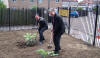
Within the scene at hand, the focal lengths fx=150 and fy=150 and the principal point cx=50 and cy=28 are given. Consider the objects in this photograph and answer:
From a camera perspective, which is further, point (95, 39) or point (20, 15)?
point (20, 15)

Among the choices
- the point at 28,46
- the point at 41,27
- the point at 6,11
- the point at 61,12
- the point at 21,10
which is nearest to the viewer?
the point at 28,46

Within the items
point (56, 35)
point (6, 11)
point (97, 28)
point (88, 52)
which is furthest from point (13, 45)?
point (6, 11)

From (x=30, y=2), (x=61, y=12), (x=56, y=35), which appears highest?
(x=30, y=2)

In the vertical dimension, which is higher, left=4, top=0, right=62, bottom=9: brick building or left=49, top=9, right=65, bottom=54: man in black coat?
left=4, top=0, right=62, bottom=9: brick building

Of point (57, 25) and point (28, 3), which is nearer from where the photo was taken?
point (57, 25)

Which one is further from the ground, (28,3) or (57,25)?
(28,3)

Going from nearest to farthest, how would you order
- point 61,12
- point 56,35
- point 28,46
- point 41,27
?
point 56,35 → point 28,46 → point 41,27 → point 61,12

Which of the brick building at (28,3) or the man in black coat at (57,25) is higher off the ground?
the brick building at (28,3)

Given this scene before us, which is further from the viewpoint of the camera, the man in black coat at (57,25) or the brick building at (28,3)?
the brick building at (28,3)

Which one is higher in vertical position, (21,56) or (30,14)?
(30,14)

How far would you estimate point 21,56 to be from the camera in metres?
5.54

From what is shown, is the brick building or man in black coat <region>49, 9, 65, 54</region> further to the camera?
the brick building

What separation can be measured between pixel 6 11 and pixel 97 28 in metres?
8.82

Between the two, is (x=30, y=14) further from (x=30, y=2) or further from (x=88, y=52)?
(x=30, y=2)
